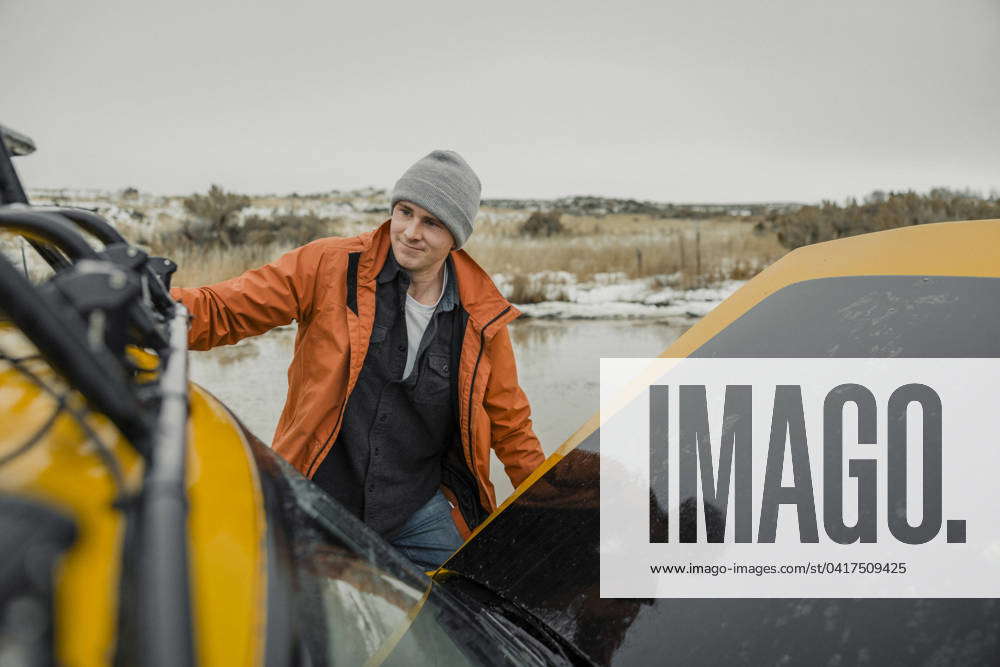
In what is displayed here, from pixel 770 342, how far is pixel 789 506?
1.24 ft

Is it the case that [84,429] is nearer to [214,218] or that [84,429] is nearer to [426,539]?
[426,539]

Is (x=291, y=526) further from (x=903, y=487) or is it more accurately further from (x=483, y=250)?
(x=483, y=250)

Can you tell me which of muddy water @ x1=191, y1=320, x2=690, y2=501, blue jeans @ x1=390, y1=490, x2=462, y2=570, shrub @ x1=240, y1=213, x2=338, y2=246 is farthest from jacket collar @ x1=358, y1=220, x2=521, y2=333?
shrub @ x1=240, y1=213, x2=338, y2=246

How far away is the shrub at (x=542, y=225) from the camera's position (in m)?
19.8

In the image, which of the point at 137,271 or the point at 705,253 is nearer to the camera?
the point at 137,271

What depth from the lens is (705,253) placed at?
1255 centimetres

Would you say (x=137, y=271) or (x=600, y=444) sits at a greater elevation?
(x=137, y=271)

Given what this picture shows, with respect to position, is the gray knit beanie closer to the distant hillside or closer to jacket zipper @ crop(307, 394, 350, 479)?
jacket zipper @ crop(307, 394, 350, 479)

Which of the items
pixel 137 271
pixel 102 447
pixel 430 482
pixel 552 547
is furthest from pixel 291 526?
pixel 430 482

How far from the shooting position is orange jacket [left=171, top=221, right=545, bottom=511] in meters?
2.16
